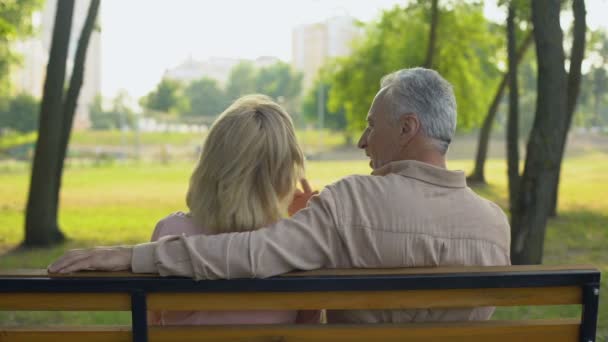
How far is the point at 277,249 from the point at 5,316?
607cm

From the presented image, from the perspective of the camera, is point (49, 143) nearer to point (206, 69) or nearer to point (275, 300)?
point (275, 300)

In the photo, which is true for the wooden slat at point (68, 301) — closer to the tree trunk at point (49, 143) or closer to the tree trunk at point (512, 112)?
the tree trunk at point (49, 143)

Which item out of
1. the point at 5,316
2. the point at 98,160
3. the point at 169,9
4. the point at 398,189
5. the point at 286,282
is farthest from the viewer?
the point at 169,9

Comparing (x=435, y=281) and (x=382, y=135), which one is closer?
(x=435, y=281)

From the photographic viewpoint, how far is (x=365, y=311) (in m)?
2.35

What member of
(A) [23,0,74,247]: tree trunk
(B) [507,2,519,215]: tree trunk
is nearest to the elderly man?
(A) [23,0,74,247]: tree trunk

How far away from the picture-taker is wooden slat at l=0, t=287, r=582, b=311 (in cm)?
214

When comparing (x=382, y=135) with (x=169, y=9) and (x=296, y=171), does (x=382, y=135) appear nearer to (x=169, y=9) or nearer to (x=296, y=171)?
(x=296, y=171)

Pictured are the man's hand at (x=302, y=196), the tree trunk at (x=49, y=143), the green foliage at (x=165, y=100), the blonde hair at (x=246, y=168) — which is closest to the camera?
the blonde hair at (x=246, y=168)

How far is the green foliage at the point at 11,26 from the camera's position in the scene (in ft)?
40.7

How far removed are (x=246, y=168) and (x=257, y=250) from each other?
0.33m

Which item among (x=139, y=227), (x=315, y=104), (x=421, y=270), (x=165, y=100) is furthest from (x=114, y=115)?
(x=421, y=270)

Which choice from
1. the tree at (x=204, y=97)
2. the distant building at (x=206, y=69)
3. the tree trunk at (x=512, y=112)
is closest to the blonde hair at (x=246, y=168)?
the tree trunk at (x=512, y=112)

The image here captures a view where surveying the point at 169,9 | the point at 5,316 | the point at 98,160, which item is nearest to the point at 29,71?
the point at 169,9
